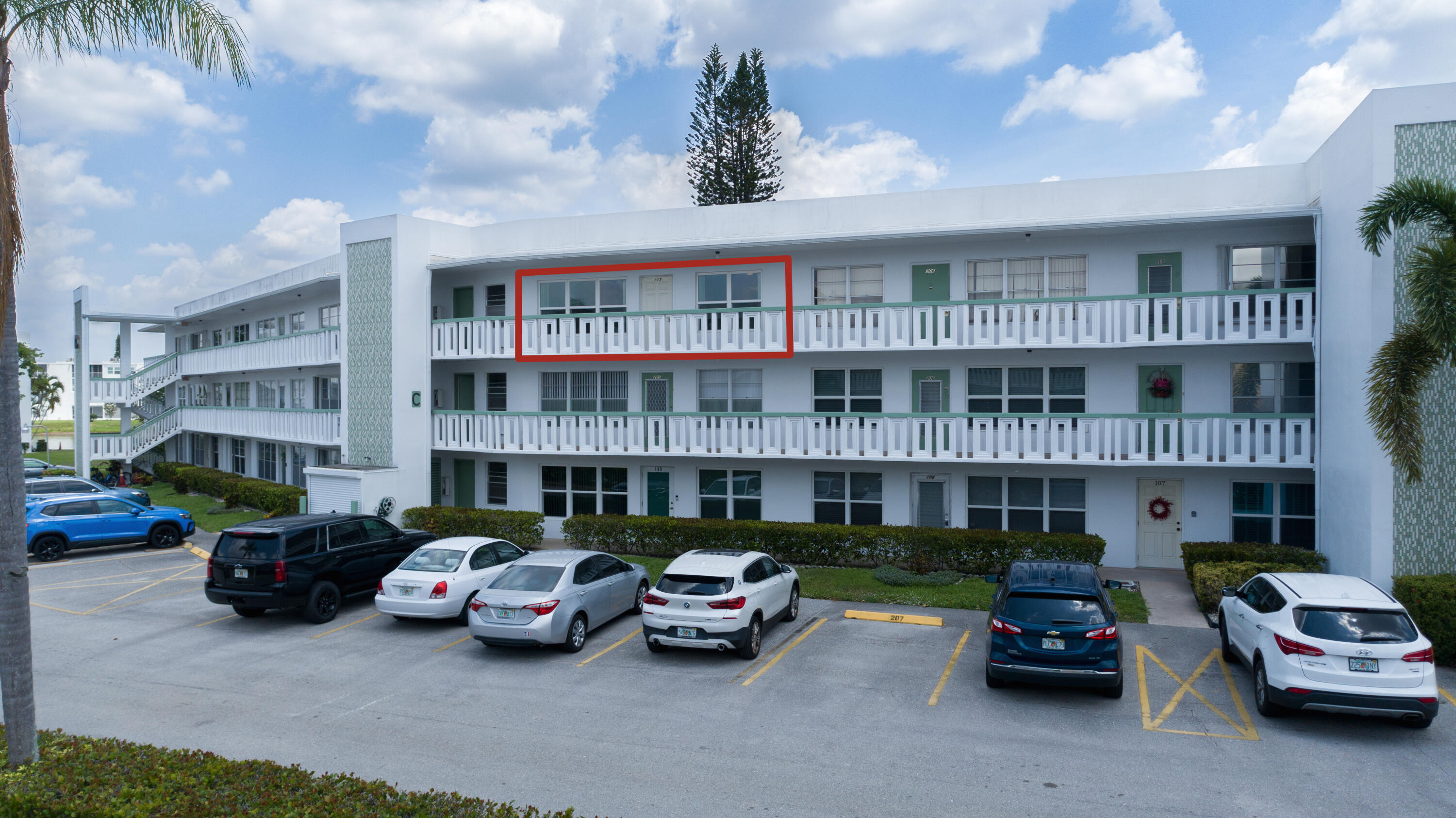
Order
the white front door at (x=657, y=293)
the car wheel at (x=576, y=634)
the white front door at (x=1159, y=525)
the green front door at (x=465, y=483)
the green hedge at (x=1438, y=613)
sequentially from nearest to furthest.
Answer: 1. the green hedge at (x=1438, y=613)
2. the car wheel at (x=576, y=634)
3. the white front door at (x=1159, y=525)
4. the white front door at (x=657, y=293)
5. the green front door at (x=465, y=483)

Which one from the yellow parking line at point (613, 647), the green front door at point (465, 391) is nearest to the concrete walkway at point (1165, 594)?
the yellow parking line at point (613, 647)

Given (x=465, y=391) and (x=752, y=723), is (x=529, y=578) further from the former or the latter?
(x=465, y=391)

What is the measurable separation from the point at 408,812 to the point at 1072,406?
17.1 m

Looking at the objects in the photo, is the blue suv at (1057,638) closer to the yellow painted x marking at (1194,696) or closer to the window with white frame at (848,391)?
the yellow painted x marking at (1194,696)

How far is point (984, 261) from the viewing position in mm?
20031

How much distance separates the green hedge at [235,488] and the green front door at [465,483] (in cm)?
494

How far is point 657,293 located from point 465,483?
8.52 meters

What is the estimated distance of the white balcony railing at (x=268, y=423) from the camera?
26344 millimetres

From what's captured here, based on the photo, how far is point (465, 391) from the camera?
25.3 metres

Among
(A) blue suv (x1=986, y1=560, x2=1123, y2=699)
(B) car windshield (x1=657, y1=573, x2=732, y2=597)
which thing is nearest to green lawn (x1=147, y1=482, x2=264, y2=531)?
(B) car windshield (x1=657, y1=573, x2=732, y2=597)

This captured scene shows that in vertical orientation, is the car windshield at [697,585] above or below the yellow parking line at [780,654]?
above

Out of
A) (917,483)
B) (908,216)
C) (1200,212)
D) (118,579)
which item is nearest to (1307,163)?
(1200,212)

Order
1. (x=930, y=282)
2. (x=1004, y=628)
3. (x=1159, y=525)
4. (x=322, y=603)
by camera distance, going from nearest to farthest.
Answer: (x=1004, y=628) < (x=322, y=603) < (x=1159, y=525) < (x=930, y=282)

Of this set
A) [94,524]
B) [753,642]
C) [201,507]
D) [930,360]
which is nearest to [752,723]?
[753,642]
